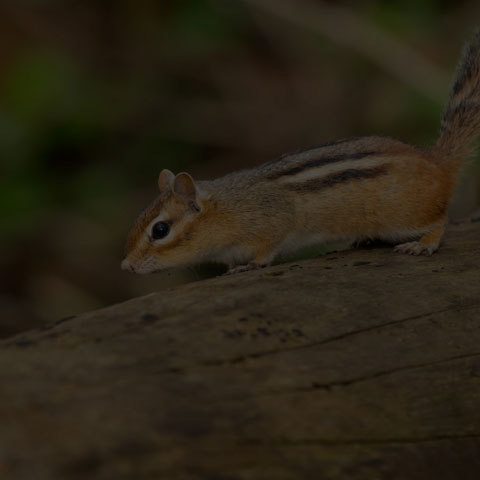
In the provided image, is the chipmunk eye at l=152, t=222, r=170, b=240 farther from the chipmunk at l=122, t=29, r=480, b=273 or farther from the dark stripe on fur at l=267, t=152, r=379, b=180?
the dark stripe on fur at l=267, t=152, r=379, b=180

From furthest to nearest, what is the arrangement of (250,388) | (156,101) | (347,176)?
(156,101), (347,176), (250,388)

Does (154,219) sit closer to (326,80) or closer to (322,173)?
(322,173)

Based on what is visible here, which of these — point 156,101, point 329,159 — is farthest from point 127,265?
point 156,101

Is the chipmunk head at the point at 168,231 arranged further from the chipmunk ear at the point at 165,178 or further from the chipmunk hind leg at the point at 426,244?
the chipmunk hind leg at the point at 426,244

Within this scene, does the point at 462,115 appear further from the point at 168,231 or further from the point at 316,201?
the point at 168,231

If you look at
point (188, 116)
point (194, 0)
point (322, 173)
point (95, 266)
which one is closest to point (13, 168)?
point (95, 266)

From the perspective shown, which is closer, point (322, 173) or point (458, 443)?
point (458, 443)
